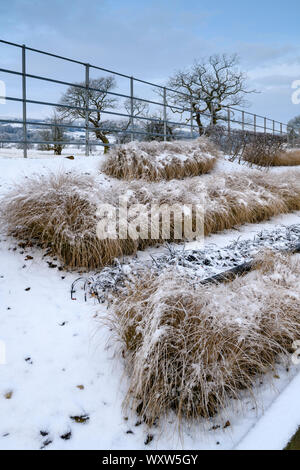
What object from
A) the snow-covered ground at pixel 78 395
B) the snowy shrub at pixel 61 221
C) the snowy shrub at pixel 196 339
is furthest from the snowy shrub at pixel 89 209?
the snowy shrub at pixel 196 339

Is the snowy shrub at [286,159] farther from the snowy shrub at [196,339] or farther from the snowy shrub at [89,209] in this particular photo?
the snowy shrub at [196,339]

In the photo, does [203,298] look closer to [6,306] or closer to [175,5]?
[6,306]

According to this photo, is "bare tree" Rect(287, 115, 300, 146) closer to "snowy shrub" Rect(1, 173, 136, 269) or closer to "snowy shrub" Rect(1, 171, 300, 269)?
"snowy shrub" Rect(1, 171, 300, 269)

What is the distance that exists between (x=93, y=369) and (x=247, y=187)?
4.08 metres

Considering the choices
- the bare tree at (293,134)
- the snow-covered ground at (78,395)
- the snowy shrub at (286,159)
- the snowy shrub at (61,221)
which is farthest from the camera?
the bare tree at (293,134)

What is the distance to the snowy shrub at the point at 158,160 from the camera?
5113mm

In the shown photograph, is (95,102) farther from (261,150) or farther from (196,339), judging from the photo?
(196,339)

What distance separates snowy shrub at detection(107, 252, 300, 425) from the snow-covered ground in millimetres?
80

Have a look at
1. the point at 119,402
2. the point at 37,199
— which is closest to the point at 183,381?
the point at 119,402

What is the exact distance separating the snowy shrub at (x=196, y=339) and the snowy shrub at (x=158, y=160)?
9.93 ft

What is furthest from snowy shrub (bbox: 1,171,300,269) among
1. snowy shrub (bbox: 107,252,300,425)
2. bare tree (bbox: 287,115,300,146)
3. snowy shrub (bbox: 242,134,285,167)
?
bare tree (bbox: 287,115,300,146)

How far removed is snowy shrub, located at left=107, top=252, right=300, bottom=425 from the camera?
60.2 inches

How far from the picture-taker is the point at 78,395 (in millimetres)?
1632

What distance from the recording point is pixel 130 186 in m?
3.93
